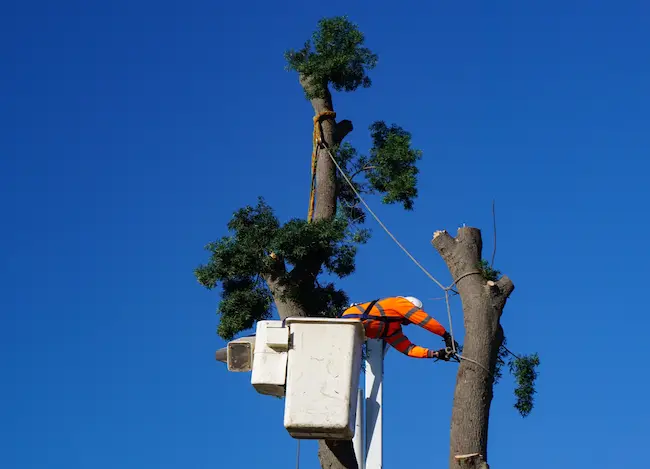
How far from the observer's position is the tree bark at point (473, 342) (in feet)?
18.1

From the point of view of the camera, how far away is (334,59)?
8344 millimetres

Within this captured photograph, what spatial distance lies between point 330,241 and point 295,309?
2.02 ft

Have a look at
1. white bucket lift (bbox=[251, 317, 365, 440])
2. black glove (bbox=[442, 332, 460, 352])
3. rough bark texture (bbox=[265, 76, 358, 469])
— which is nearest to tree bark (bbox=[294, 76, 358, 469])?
rough bark texture (bbox=[265, 76, 358, 469])

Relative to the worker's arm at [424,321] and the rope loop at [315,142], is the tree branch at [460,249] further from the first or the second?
Result: the rope loop at [315,142]

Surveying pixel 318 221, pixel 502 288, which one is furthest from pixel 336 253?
pixel 502 288

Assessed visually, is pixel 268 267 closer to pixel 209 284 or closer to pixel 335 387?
pixel 209 284

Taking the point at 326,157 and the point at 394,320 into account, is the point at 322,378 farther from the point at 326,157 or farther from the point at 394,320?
the point at 326,157

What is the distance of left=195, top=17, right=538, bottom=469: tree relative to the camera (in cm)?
579

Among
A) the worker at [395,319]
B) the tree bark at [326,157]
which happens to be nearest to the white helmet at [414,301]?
the worker at [395,319]

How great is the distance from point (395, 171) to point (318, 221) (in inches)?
41.2

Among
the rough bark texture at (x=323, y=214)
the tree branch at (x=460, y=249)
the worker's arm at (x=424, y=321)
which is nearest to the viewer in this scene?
the tree branch at (x=460, y=249)

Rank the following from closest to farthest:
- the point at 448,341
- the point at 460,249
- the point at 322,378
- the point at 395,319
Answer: the point at 322,378, the point at 460,249, the point at 448,341, the point at 395,319

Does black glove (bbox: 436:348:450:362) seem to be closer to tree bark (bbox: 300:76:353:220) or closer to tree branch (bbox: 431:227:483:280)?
tree branch (bbox: 431:227:483:280)

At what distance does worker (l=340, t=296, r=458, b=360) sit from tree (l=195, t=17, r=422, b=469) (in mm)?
811
